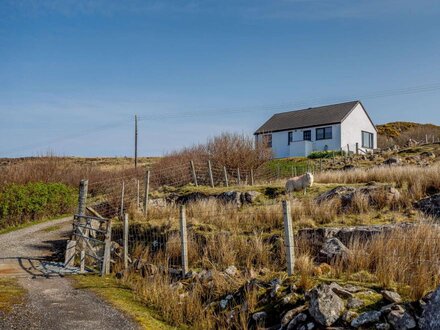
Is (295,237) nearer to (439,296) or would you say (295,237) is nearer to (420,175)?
(439,296)

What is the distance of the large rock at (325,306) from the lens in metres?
6.45

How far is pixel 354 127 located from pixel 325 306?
39.1m

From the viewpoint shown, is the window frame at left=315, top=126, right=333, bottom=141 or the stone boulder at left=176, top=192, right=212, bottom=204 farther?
the window frame at left=315, top=126, right=333, bottom=141

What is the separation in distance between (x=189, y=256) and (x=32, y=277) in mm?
4436

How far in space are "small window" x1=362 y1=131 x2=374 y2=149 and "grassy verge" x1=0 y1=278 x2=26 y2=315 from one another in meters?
39.4

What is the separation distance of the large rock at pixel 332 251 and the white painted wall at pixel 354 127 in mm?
32852

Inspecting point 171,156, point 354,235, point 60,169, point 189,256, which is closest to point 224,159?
point 171,156

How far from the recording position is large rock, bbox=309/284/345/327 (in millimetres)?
6445

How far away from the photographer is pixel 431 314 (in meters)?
5.41

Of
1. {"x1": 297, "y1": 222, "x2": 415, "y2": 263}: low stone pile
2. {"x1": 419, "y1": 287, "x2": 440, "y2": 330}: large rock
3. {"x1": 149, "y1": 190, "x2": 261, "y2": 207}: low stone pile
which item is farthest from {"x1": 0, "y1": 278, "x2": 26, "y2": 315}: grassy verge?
{"x1": 149, "y1": 190, "x2": 261, "y2": 207}: low stone pile

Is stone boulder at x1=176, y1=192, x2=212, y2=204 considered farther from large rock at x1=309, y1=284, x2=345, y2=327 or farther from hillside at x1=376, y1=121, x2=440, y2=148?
hillside at x1=376, y1=121, x2=440, y2=148

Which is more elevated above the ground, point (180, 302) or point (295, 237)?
point (295, 237)

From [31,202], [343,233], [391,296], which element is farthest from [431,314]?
[31,202]

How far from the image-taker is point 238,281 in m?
9.24
